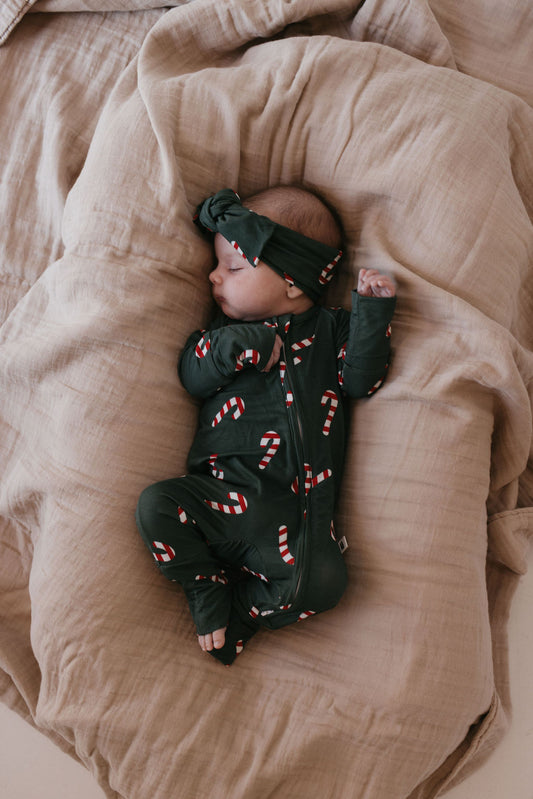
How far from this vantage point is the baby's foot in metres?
1.13

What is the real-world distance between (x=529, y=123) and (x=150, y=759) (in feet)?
4.75

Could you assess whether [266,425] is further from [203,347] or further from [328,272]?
[328,272]

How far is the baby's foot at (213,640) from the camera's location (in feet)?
3.70

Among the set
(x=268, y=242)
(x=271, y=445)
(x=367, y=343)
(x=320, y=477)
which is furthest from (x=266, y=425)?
(x=268, y=242)

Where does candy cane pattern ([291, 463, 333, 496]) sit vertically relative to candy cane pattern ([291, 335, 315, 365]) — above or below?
below

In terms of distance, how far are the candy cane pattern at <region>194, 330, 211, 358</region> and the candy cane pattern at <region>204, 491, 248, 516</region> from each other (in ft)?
0.90

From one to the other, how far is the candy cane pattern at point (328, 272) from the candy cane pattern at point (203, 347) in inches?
10.6

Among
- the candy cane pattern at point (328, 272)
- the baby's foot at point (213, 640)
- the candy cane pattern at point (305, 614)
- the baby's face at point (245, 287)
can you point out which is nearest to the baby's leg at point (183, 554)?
the baby's foot at point (213, 640)

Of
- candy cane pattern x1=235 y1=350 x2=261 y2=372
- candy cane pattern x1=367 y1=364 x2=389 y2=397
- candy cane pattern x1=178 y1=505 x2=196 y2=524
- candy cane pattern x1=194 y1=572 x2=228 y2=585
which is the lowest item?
candy cane pattern x1=194 y1=572 x2=228 y2=585

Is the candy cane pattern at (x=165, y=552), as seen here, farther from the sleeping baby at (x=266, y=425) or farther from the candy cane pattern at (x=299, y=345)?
the candy cane pattern at (x=299, y=345)

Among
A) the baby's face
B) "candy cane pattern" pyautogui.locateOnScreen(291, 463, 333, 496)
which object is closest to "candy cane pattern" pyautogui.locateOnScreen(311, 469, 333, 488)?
"candy cane pattern" pyautogui.locateOnScreen(291, 463, 333, 496)

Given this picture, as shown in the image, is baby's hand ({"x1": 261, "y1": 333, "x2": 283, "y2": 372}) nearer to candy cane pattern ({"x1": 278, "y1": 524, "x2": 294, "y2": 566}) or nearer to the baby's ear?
the baby's ear

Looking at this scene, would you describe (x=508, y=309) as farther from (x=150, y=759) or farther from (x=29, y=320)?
(x=150, y=759)

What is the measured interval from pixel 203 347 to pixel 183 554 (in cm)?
39
